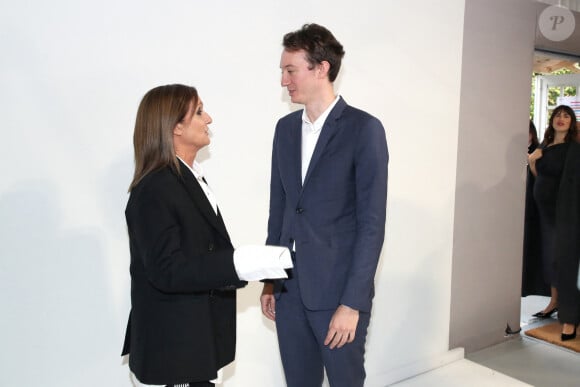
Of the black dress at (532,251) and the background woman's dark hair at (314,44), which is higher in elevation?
the background woman's dark hair at (314,44)

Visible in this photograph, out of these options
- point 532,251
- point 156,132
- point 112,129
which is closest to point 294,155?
point 156,132

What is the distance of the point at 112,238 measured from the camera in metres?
1.95

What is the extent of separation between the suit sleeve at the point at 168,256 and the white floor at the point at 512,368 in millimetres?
1966

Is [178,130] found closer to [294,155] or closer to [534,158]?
[294,155]

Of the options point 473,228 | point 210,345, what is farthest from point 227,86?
point 473,228

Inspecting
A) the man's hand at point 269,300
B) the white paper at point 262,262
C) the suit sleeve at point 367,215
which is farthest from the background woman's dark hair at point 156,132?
the man's hand at point 269,300

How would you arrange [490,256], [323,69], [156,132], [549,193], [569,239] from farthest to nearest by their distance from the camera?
[549,193]
[490,256]
[569,239]
[323,69]
[156,132]

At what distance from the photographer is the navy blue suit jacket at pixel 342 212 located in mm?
1500

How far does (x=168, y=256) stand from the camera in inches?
49.2

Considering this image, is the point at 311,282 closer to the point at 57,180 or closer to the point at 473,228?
the point at 57,180

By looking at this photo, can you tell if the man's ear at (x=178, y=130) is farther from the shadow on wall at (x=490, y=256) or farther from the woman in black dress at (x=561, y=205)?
the woman in black dress at (x=561, y=205)

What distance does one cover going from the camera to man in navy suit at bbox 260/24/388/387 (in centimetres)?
150

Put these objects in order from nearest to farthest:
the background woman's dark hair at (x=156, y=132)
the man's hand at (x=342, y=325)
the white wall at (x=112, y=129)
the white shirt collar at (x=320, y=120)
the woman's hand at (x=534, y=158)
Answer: the background woman's dark hair at (x=156, y=132) < the man's hand at (x=342, y=325) < the white shirt collar at (x=320, y=120) < the white wall at (x=112, y=129) < the woman's hand at (x=534, y=158)

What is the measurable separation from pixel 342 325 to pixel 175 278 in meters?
0.55
